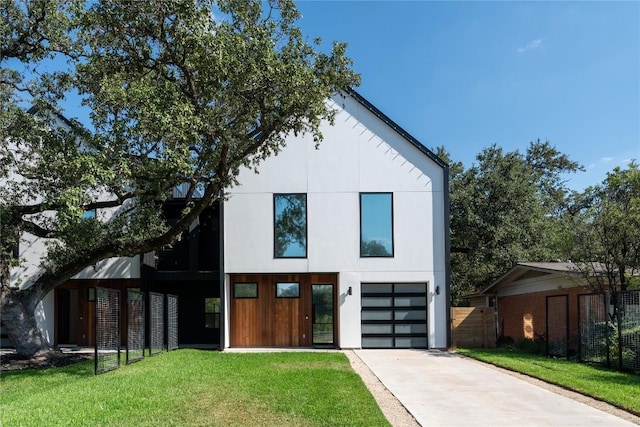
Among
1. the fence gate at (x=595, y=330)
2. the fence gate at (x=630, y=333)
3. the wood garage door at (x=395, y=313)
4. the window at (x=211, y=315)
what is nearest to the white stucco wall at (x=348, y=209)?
the wood garage door at (x=395, y=313)

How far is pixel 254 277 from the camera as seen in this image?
16.9 metres

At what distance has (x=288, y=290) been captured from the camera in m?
16.9

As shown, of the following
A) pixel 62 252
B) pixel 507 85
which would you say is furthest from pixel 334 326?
pixel 507 85

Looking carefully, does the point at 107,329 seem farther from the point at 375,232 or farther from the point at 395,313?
the point at 395,313

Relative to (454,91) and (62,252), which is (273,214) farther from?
(454,91)

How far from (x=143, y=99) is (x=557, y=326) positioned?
13031 mm

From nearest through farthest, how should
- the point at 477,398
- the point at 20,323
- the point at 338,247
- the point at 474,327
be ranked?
1. the point at 477,398
2. the point at 20,323
3. the point at 338,247
4. the point at 474,327

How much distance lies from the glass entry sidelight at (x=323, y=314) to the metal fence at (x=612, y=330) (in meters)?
7.42

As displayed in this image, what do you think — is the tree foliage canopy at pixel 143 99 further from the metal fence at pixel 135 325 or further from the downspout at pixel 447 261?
the downspout at pixel 447 261

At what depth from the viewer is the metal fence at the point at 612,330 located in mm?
10688

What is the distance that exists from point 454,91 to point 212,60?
31.3 feet

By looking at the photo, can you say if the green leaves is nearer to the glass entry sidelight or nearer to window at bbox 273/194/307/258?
window at bbox 273/194/307/258

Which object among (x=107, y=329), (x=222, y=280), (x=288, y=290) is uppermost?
(x=222, y=280)

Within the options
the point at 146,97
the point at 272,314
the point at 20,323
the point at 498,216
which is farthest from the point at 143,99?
the point at 498,216
